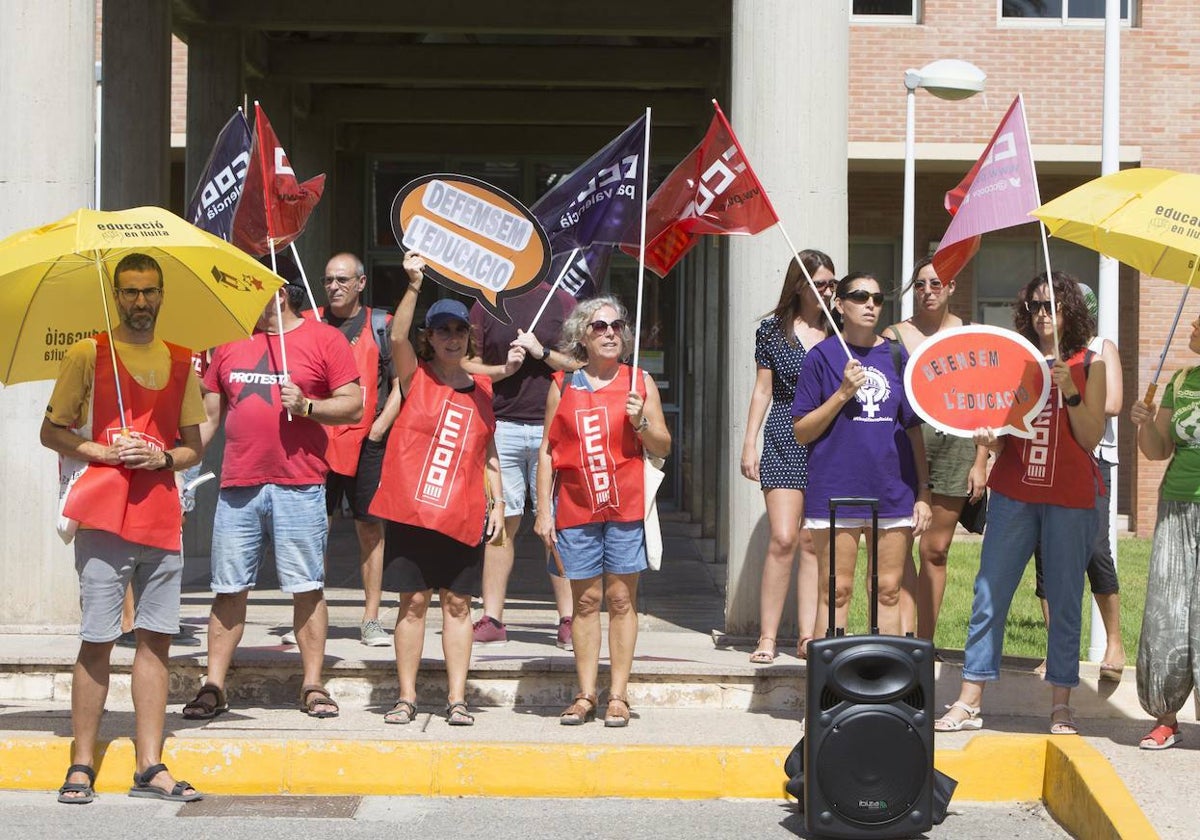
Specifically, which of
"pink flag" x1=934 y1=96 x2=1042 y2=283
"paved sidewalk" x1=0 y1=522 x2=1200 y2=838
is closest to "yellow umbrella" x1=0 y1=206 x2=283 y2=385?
"paved sidewalk" x1=0 y1=522 x2=1200 y2=838

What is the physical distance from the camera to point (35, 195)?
30.8ft

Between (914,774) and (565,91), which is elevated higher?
(565,91)

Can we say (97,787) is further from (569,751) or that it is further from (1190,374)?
(1190,374)

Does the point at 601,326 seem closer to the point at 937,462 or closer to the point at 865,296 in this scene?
the point at 865,296

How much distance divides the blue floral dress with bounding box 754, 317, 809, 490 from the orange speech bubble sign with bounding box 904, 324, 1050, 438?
109 cm

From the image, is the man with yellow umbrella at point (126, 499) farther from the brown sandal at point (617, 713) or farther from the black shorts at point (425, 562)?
the brown sandal at point (617, 713)

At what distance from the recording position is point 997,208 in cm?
782

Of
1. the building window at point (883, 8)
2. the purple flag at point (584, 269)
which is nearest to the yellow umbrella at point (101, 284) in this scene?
the purple flag at point (584, 269)

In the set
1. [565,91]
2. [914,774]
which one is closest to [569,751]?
[914,774]

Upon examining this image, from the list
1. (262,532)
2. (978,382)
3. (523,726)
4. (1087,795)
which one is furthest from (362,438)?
(1087,795)

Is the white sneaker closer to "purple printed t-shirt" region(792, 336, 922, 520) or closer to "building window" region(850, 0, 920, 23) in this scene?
"purple printed t-shirt" region(792, 336, 922, 520)

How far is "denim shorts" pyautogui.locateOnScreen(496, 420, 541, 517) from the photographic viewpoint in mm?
9414

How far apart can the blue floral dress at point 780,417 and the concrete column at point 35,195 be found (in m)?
3.87

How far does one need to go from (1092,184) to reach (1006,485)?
1.41 m
